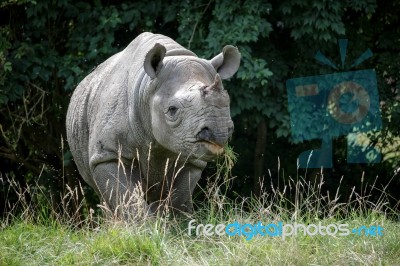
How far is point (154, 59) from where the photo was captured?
6.66 m

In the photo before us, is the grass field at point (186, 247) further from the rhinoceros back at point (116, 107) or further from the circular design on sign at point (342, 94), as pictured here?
the circular design on sign at point (342, 94)

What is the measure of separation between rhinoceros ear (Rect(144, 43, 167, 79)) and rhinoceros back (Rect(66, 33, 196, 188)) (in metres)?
0.13

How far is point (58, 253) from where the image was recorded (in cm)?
642

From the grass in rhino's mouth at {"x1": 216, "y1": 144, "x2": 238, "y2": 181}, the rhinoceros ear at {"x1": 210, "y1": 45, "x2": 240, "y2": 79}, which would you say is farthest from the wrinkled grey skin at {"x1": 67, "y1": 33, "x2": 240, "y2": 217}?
the grass in rhino's mouth at {"x1": 216, "y1": 144, "x2": 238, "y2": 181}

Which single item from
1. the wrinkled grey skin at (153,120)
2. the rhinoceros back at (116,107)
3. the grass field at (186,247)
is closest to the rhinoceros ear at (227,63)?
the wrinkled grey skin at (153,120)

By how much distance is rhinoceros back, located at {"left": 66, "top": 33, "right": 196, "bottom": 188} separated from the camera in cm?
685

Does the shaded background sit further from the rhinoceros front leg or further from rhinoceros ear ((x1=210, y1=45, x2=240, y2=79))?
rhinoceros ear ((x1=210, y1=45, x2=240, y2=79))

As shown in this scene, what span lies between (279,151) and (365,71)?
5.21 feet

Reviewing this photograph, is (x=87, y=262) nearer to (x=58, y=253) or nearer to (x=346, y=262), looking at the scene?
(x=58, y=253)

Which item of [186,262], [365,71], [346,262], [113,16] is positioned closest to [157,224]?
[186,262]

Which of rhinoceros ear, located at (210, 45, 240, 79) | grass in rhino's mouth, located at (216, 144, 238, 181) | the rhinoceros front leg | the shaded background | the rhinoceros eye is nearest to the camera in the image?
the rhinoceros eye

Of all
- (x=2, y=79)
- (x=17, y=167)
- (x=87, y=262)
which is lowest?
(x=17, y=167)

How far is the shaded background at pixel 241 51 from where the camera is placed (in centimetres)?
988

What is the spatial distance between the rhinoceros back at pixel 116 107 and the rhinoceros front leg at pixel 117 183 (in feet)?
0.25
